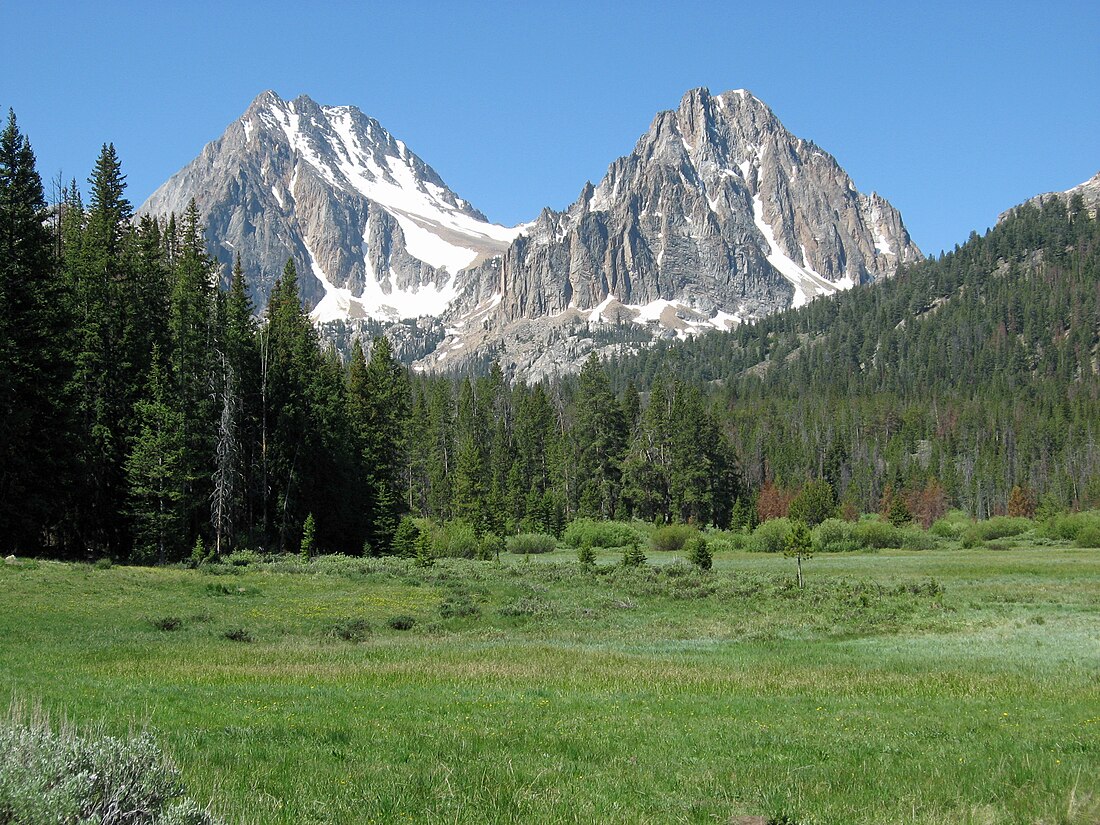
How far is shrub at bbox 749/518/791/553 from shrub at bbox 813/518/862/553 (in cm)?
378

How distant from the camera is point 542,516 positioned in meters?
96.4

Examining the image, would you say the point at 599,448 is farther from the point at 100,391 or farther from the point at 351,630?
the point at 351,630

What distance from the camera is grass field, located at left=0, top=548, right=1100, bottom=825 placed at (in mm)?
9383

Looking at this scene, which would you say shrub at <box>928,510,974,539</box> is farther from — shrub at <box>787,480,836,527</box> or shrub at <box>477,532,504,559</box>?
shrub at <box>477,532,504,559</box>

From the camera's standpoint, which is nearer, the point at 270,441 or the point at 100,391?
the point at 100,391

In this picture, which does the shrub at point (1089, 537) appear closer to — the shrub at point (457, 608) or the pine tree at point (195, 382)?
the shrub at point (457, 608)

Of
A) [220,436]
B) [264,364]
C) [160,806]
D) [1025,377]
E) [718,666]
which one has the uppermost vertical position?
[1025,377]

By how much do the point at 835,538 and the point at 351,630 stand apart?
66455mm

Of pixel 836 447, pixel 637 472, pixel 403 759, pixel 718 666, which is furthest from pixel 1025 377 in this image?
pixel 403 759

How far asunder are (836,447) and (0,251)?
123 m

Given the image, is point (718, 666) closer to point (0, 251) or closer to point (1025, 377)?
point (0, 251)

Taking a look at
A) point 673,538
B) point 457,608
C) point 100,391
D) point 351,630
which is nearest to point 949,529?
point 673,538

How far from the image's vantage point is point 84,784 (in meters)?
6.07

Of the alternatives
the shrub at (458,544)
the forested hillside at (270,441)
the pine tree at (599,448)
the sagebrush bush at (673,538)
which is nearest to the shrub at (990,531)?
the forested hillside at (270,441)
